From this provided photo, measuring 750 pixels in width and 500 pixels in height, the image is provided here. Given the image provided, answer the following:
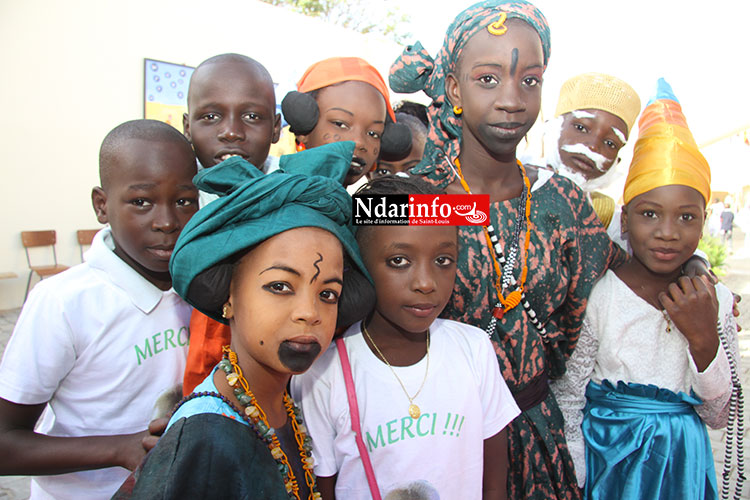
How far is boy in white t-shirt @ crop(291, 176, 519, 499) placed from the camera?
4.78ft

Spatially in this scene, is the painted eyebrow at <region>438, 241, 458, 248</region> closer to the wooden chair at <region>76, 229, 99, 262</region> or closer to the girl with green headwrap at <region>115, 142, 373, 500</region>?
the girl with green headwrap at <region>115, 142, 373, 500</region>

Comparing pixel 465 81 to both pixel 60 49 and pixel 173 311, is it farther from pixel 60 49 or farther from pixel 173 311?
pixel 60 49

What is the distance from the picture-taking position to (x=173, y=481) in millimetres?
978

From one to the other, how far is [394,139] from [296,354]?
143cm

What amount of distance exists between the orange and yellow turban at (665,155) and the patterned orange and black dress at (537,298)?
1.05ft

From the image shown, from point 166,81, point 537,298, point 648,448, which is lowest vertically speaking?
point 648,448

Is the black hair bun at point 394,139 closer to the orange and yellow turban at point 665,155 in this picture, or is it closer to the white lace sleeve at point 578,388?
the orange and yellow turban at point 665,155

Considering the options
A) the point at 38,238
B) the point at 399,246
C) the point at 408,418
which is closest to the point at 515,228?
the point at 399,246

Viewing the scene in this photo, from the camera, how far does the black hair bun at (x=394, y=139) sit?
2.36 m

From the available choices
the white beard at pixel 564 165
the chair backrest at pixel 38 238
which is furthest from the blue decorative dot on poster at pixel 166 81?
the white beard at pixel 564 165

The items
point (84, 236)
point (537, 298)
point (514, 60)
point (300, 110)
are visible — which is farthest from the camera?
point (84, 236)

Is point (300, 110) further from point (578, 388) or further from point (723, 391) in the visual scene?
point (723, 391)

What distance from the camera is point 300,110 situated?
81.3 inches

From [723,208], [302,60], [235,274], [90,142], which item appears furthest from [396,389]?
[723,208]
